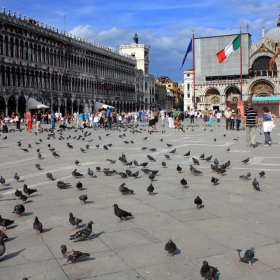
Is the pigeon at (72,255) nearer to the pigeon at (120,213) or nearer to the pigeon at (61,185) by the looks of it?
the pigeon at (120,213)

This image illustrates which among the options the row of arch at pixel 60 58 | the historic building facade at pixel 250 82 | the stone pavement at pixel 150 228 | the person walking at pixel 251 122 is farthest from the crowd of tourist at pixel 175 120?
the historic building facade at pixel 250 82

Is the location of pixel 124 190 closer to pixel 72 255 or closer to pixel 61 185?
pixel 61 185

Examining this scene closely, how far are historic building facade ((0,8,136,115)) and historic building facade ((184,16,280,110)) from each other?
50.2ft

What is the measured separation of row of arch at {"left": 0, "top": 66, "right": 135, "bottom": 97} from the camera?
136ft

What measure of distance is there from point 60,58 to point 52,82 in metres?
4.15

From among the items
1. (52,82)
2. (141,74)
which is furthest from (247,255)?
(141,74)

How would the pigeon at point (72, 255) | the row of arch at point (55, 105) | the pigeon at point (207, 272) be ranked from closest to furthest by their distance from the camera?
1. the pigeon at point (207, 272)
2. the pigeon at point (72, 255)
3. the row of arch at point (55, 105)

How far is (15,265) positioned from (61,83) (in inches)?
1922

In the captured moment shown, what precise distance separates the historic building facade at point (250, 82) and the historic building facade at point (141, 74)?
49.7ft

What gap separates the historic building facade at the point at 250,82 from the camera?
6475 cm

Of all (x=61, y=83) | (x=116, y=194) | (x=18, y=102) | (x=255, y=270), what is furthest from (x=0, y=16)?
(x=255, y=270)

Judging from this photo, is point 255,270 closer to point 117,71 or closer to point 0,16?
point 0,16

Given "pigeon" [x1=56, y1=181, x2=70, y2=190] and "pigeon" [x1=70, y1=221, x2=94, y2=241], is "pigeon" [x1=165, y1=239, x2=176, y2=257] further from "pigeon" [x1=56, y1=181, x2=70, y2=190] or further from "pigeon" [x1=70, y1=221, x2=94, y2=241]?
"pigeon" [x1=56, y1=181, x2=70, y2=190]

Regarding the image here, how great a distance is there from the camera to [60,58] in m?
51.1
